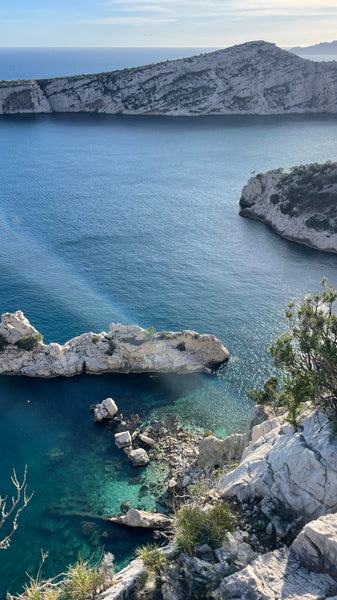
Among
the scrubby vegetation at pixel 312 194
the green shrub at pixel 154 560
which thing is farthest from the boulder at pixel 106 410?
the scrubby vegetation at pixel 312 194

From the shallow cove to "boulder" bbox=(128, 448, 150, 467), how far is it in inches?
30.4

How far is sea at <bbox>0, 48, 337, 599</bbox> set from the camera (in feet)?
108

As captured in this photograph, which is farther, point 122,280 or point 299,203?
point 299,203

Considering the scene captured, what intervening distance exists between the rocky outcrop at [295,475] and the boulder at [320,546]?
2469 mm

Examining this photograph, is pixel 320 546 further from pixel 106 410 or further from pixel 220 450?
pixel 106 410

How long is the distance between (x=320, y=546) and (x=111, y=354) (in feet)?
103

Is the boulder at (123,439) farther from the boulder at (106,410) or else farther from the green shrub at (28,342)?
the green shrub at (28,342)

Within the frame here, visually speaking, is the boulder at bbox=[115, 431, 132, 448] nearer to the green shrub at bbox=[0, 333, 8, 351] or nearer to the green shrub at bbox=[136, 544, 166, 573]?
the green shrub at bbox=[0, 333, 8, 351]

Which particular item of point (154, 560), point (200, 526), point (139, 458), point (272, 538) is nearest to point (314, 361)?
point (272, 538)

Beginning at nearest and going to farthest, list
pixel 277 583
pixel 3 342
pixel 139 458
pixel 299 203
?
pixel 277 583 → pixel 139 458 → pixel 3 342 → pixel 299 203

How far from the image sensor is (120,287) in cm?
6147

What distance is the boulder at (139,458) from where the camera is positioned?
34.9 metres

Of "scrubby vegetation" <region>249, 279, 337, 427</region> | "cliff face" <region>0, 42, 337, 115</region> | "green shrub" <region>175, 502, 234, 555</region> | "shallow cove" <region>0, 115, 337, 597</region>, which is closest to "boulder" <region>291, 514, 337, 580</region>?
"green shrub" <region>175, 502, 234, 555</region>

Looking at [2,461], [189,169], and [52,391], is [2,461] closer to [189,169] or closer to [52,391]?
[52,391]
